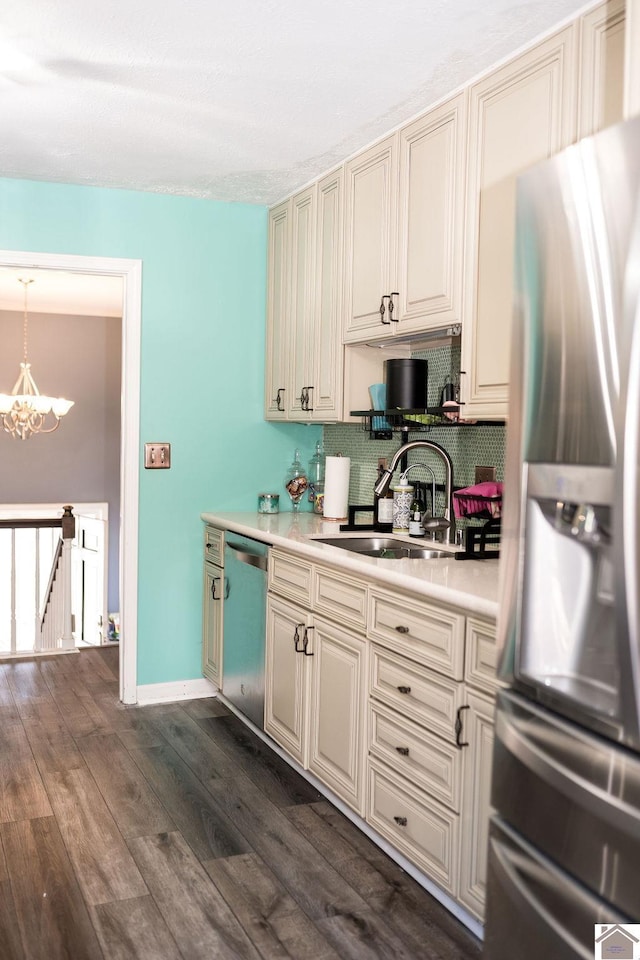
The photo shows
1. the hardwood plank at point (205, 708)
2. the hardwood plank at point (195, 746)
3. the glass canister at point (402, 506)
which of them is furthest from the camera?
the hardwood plank at point (205, 708)

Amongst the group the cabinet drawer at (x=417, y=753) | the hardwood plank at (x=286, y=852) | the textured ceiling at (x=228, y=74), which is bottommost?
the hardwood plank at (x=286, y=852)

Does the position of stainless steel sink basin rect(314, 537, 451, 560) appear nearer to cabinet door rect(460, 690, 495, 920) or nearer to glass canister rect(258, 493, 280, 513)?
glass canister rect(258, 493, 280, 513)

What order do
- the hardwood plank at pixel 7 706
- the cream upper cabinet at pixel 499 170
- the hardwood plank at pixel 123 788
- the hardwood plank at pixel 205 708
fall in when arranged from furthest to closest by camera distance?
the hardwood plank at pixel 205 708 < the hardwood plank at pixel 7 706 < the hardwood plank at pixel 123 788 < the cream upper cabinet at pixel 499 170

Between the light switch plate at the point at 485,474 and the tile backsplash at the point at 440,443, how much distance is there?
18mm

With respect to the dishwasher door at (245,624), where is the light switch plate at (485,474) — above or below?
above

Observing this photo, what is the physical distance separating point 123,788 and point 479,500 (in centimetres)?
162

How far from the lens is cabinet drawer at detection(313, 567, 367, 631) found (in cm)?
274

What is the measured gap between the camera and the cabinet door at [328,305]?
3588 mm

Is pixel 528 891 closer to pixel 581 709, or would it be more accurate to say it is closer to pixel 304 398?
pixel 581 709

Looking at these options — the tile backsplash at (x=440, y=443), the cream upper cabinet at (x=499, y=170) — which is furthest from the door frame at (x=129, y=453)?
the cream upper cabinet at (x=499, y=170)

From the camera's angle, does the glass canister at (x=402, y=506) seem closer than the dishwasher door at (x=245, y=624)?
Yes

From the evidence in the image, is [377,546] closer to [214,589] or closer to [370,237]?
[214,589]

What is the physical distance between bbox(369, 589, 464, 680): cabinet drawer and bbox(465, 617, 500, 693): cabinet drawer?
33mm

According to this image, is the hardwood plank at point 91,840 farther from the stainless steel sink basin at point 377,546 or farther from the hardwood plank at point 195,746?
the stainless steel sink basin at point 377,546
